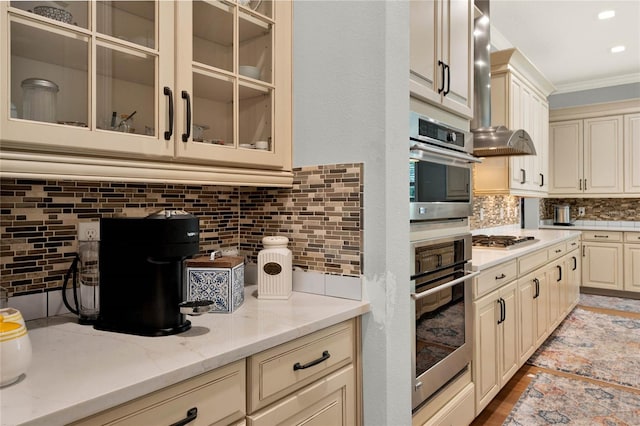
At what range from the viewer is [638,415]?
7.88ft

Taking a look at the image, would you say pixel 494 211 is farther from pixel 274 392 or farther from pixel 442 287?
pixel 274 392

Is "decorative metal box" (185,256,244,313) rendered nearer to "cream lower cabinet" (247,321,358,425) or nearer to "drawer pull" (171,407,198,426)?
"cream lower cabinet" (247,321,358,425)

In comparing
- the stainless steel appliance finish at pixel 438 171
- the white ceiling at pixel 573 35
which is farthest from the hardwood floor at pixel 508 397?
the white ceiling at pixel 573 35

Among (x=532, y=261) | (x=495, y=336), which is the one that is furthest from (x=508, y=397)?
(x=532, y=261)

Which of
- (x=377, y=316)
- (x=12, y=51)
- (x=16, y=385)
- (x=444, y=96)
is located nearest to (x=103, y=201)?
(x=12, y=51)

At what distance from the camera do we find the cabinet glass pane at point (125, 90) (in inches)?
43.2

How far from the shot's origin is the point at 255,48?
4.90 feet

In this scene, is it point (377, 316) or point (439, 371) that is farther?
point (439, 371)

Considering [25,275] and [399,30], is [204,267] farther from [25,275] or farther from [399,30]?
[399,30]

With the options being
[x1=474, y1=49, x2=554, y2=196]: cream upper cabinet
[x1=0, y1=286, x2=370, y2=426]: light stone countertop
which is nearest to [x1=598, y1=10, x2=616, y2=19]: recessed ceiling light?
[x1=474, y1=49, x2=554, y2=196]: cream upper cabinet

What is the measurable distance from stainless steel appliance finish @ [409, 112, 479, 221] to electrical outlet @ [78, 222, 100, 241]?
113 centimetres

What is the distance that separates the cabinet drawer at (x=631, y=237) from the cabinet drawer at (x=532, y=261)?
253 centimetres

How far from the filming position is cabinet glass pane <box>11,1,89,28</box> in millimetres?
978

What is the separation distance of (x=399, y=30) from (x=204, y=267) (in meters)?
1.07
